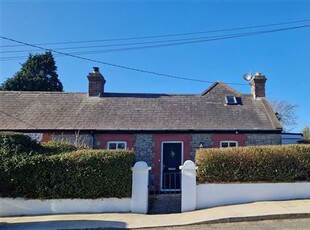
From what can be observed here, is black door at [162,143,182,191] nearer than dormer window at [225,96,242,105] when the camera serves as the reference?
Yes

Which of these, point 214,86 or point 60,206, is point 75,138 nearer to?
point 60,206

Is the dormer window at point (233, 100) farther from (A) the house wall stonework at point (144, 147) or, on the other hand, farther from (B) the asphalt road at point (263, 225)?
(B) the asphalt road at point (263, 225)

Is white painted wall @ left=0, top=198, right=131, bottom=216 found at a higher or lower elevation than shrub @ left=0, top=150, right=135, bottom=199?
lower

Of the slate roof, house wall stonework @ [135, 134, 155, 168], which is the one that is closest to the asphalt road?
house wall stonework @ [135, 134, 155, 168]

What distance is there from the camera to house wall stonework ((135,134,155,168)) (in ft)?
45.5

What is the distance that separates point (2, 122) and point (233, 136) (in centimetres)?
1170

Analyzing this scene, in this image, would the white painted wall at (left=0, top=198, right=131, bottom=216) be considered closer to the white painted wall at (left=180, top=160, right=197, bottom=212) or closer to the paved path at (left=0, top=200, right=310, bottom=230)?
the paved path at (left=0, top=200, right=310, bottom=230)

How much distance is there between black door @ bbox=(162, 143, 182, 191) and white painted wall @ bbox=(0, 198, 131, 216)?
4.90 metres

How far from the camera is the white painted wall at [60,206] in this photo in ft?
29.5

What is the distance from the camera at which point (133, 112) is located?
50.6ft

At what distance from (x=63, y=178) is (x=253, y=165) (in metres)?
6.16

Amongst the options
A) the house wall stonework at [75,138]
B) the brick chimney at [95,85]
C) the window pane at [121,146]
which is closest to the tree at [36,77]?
the brick chimney at [95,85]

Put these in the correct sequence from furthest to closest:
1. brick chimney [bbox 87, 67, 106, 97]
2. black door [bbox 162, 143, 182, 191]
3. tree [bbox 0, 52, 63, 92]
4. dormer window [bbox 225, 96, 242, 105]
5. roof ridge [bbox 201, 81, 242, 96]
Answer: tree [bbox 0, 52, 63, 92]
roof ridge [bbox 201, 81, 242, 96]
brick chimney [bbox 87, 67, 106, 97]
dormer window [bbox 225, 96, 242, 105]
black door [bbox 162, 143, 182, 191]

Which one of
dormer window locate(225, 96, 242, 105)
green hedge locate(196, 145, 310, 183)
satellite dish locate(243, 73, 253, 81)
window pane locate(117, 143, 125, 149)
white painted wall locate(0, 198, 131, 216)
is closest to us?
white painted wall locate(0, 198, 131, 216)
